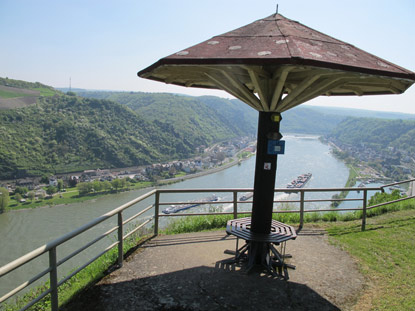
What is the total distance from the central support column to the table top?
12 centimetres

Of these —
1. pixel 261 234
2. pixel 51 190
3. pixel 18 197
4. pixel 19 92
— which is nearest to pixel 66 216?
pixel 51 190

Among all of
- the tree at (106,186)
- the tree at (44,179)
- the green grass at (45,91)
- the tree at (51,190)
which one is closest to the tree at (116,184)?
the tree at (106,186)

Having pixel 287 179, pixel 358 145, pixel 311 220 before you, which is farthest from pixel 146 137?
pixel 311 220

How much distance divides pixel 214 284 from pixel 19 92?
104780 mm

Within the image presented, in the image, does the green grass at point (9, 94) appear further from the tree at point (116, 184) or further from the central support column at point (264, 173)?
the central support column at point (264, 173)

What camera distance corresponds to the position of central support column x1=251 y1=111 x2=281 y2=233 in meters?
4.11

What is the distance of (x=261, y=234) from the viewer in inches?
168

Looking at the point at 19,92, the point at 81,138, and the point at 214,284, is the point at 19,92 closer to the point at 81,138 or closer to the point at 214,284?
the point at 81,138

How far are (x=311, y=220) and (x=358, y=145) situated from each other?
296ft

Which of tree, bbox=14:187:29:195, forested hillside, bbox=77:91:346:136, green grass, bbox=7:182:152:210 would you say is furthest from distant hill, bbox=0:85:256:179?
green grass, bbox=7:182:152:210

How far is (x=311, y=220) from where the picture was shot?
22.7 ft

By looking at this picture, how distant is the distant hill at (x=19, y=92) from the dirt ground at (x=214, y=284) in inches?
3305

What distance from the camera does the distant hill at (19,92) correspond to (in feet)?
258

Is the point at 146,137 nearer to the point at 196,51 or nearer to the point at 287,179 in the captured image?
the point at 287,179
